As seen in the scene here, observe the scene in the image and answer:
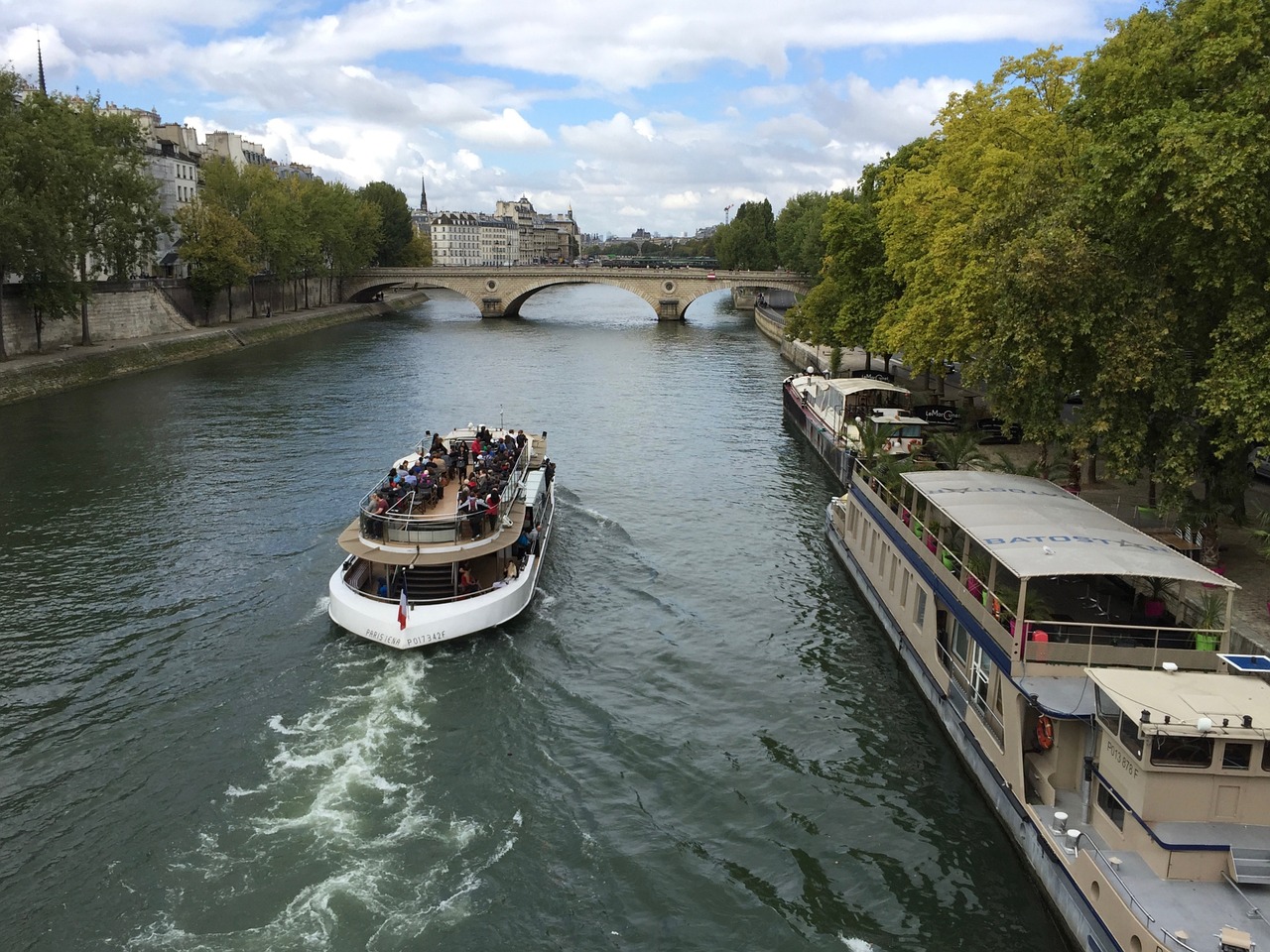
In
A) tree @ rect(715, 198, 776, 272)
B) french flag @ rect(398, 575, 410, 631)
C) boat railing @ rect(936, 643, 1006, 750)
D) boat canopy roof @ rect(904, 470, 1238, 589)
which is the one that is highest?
tree @ rect(715, 198, 776, 272)

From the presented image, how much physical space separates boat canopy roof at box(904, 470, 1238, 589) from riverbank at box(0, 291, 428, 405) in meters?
50.4

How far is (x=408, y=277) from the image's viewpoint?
125m

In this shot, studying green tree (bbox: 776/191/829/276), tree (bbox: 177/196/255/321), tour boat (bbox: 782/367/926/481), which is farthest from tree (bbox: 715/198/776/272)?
tour boat (bbox: 782/367/926/481)

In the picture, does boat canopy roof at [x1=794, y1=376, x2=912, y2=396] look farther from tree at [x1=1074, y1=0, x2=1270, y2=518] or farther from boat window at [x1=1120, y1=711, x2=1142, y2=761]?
boat window at [x1=1120, y1=711, x2=1142, y2=761]

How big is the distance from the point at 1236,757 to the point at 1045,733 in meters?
3.07

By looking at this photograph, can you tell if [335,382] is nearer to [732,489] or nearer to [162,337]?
[162,337]

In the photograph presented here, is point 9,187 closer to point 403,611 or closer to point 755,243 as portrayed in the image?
point 403,611

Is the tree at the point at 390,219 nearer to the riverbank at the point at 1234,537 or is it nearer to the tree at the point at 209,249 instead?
the tree at the point at 209,249

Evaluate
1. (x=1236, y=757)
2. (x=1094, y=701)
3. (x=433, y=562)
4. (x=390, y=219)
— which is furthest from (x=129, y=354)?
(x=390, y=219)

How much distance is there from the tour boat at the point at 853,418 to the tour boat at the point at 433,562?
1404 cm

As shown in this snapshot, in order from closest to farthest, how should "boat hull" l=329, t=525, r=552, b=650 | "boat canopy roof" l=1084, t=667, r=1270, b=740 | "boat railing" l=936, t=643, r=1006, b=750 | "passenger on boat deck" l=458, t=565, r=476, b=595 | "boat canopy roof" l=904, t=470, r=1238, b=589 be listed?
"boat canopy roof" l=1084, t=667, r=1270, b=740
"boat canopy roof" l=904, t=470, r=1238, b=589
"boat railing" l=936, t=643, r=1006, b=750
"boat hull" l=329, t=525, r=552, b=650
"passenger on boat deck" l=458, t=565, r=476, b=595

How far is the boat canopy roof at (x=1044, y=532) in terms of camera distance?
17.8 metres

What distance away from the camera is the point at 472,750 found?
19266mm

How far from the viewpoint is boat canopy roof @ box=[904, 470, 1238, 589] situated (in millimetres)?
17812
